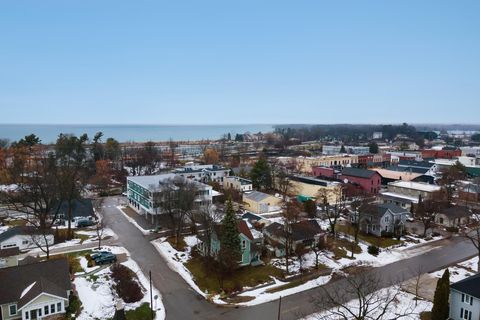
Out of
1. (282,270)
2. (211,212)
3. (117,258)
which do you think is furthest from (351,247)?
(117,258)

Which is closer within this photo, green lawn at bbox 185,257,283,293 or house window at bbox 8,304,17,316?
house window at bbox 8,304,17,316

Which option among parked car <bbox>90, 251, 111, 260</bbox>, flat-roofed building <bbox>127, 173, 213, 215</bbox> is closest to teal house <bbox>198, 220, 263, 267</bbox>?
parked car <bbox>90, 251, 111, 260</bbox>

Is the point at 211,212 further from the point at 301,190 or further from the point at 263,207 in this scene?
the point at 301,190

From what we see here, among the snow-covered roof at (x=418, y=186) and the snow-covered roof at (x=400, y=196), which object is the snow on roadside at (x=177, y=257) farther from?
the snow-covered roof at (x=418, y=186)

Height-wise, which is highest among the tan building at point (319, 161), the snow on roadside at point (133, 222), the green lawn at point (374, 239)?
the tan building at point (319, 161)

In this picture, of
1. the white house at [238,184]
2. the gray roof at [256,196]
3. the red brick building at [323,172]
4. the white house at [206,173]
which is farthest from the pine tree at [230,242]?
the red brick building at [323,172]

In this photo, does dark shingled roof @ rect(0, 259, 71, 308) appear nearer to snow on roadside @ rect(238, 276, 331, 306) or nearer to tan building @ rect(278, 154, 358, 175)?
snow on roadside @ rect(238, 276, 331, 306)
